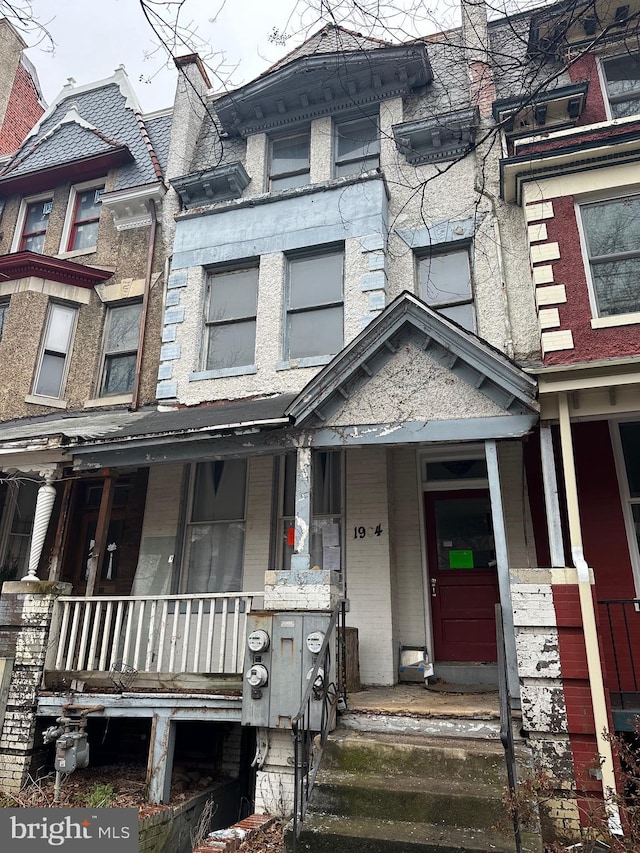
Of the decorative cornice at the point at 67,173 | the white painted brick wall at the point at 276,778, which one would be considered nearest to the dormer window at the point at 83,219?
the decorative cornice at the point at 67,173

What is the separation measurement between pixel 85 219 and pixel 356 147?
5768mm

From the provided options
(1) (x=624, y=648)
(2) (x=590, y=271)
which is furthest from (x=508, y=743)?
(2) (x=590, y=271)

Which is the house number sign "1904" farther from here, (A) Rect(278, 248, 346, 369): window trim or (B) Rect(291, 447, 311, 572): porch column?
(A) Rect(278, 248, 346, 369): window trim

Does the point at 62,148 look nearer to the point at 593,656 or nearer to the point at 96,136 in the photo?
the point at 96,136

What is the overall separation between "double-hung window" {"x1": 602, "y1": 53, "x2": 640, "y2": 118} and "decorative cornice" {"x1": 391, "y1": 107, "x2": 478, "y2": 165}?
197cm

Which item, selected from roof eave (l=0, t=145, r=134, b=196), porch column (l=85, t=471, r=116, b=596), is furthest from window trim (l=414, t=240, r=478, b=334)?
roof eave (l=0, t=145, r=134, b=196)

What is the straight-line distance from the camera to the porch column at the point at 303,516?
256 inches

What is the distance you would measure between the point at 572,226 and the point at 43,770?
9164 millimetres

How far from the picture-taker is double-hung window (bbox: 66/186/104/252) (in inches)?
478

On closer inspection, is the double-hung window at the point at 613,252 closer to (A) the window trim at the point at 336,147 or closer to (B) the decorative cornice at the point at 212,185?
(A) the window trim at the point at 336,147

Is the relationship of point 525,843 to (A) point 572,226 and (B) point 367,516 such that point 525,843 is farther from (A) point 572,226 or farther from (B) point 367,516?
(A) point 572,226

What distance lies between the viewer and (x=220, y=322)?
998 centimetres

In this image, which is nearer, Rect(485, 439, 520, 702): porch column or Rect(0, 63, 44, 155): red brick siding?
Rect(485, 439, 520, 702): porch column

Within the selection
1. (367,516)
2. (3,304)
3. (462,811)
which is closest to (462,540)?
(367,516)
